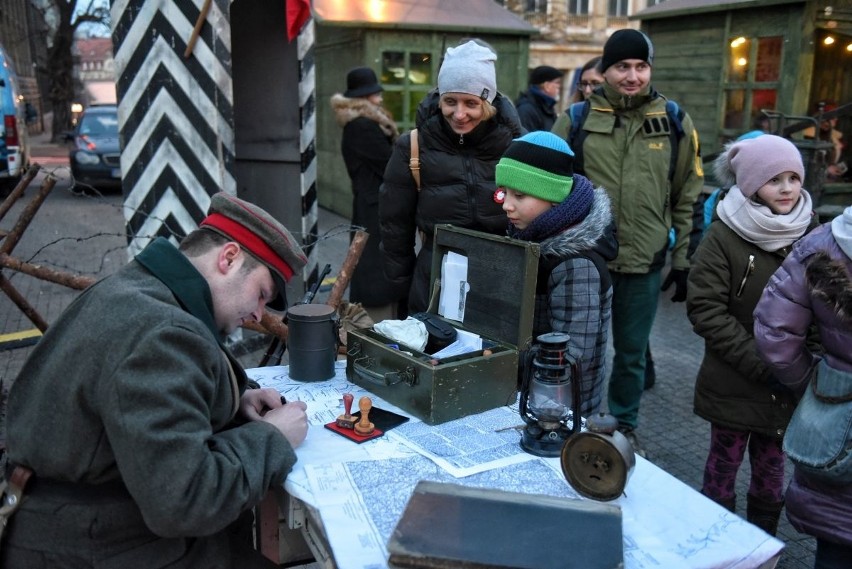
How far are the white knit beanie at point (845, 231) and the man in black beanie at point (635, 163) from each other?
165 centimetres

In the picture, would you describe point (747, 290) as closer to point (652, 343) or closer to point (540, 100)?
point (652, 343)

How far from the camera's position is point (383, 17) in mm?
9984

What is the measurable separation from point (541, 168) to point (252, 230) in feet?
3.79

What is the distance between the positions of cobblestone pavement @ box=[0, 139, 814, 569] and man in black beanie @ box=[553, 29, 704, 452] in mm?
654

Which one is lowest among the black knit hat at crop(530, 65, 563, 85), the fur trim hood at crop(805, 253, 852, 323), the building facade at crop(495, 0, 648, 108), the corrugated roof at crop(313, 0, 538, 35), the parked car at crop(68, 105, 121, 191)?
the parked car at crop(68, 105, 121, 191)

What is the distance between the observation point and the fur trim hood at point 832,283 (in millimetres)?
2158

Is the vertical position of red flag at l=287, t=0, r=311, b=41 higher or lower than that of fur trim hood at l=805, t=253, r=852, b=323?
higher

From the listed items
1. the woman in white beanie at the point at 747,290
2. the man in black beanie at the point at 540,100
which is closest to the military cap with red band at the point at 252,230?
the woman in white beanie at the point at 747,290

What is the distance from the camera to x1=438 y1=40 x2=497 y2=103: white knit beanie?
3400 millimetres

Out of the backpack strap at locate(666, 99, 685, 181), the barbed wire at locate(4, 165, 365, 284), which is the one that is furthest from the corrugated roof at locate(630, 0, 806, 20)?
the backpack strap at locate(666, 99, 685, 181)

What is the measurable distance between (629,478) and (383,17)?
9.08 metres

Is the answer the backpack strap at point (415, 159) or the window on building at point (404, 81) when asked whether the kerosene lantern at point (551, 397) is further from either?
the window on building at point (404, 81)

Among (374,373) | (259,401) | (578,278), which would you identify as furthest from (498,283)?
(259,401)

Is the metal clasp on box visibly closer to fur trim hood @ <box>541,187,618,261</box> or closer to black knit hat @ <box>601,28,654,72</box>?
fur trim hood @ <box>541,187,618,261</box>
